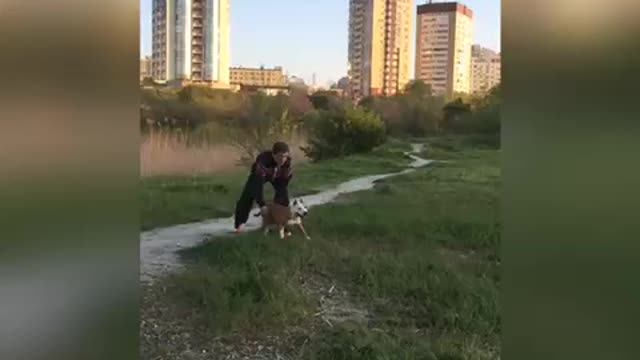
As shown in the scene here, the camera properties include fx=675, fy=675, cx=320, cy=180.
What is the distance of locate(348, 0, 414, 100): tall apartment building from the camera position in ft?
7.88

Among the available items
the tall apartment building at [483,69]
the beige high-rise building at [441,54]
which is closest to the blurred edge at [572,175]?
the tall apartment building at [483,69]

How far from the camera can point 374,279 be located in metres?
2.32

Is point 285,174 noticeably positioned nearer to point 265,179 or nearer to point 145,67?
point 265,179

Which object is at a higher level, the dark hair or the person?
the dark hair

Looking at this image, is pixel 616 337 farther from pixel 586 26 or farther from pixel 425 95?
pixel 425 95

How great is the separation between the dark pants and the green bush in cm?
16

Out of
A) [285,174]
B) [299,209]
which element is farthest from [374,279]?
[285,174]

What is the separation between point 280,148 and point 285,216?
243 mm

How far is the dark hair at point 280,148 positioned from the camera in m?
2.40

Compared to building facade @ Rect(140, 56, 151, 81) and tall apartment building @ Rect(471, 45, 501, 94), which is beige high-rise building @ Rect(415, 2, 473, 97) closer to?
tall apartment building @ Rect(471, 45, 501, 94)

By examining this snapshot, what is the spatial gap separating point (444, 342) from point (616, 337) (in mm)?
558

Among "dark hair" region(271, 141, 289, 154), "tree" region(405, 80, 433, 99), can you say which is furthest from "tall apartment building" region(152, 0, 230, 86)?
"tree" region(405, 80, 433, 99)

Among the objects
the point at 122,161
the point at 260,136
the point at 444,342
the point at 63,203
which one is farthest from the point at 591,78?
the point at 63,203

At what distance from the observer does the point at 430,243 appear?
2.32 metres
